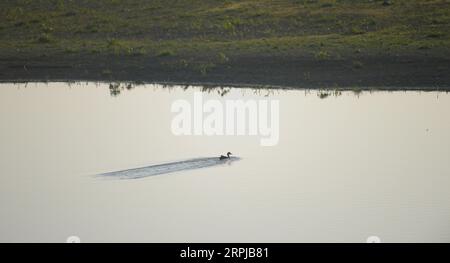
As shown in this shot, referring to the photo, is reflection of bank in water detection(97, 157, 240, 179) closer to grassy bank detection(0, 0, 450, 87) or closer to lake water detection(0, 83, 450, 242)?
lake water detection(0, 83, 450, 242)

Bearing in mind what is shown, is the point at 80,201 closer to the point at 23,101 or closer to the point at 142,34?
the point at 23,101

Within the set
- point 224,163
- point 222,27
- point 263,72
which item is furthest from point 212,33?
point 224,163

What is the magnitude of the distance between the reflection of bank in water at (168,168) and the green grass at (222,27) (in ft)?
41.3

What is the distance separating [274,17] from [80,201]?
2362 cm

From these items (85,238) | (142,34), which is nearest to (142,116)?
(85,238)

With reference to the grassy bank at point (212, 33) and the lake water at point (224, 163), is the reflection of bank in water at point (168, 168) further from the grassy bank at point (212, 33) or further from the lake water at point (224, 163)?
the grassy bank at point (212, 33)

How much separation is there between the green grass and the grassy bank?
0.04 m

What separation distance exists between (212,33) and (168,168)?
18107mm

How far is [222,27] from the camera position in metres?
40.7

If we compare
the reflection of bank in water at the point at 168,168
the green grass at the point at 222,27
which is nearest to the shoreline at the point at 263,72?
the green grass at the point at 222,27

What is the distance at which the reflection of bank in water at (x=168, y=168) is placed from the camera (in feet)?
71.4

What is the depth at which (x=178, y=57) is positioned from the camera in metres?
36.0

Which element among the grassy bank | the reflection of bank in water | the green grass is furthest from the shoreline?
the reflection of bank in water
